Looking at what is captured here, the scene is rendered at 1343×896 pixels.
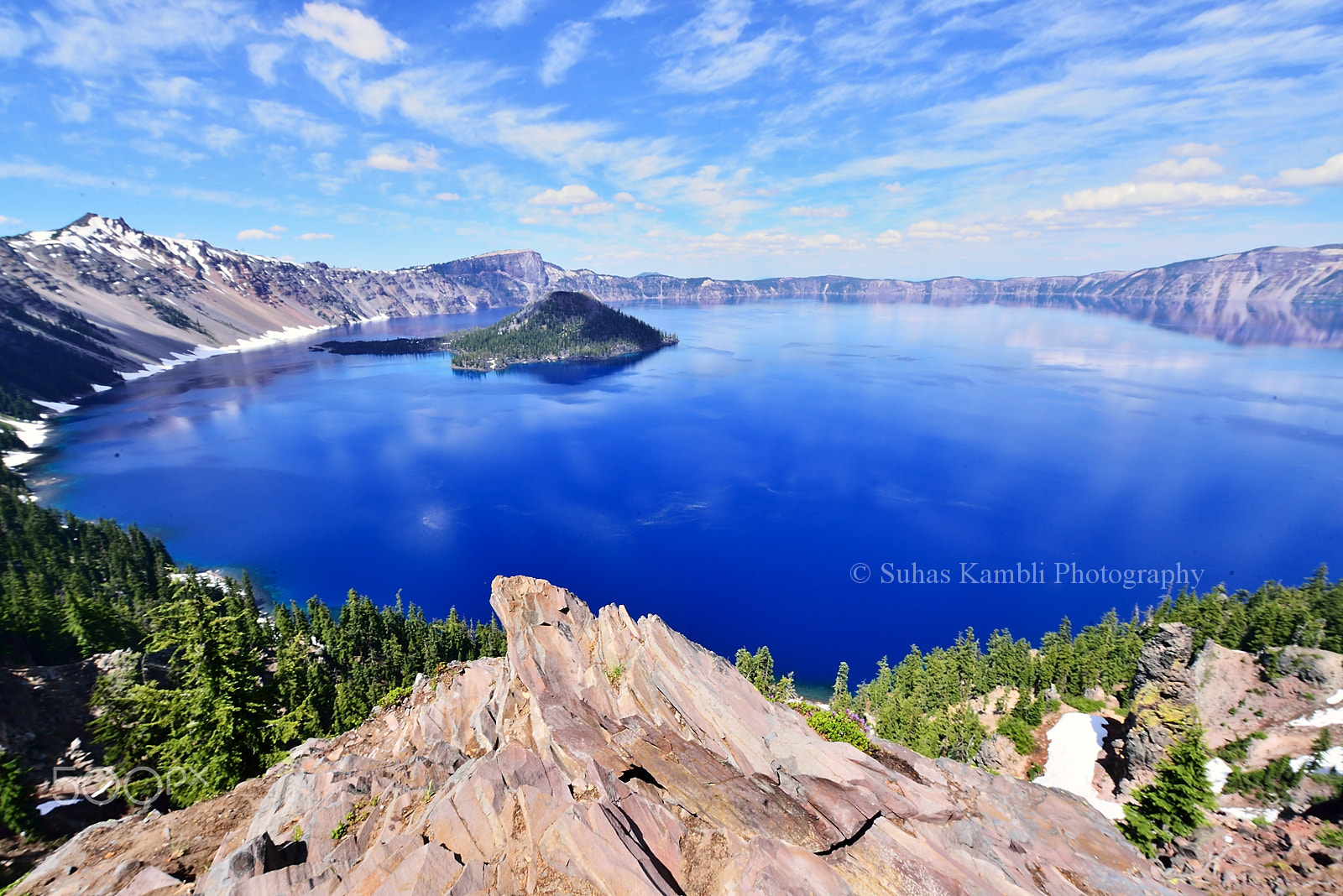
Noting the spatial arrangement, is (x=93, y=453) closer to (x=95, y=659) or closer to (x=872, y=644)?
(x=95, y=659)

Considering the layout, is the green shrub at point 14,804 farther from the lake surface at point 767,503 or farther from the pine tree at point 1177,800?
the pine tree at point 1177,800

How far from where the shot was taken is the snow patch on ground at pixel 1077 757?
39312 mm

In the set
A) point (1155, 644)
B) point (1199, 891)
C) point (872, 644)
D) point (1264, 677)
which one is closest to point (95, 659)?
point (1199, 891)

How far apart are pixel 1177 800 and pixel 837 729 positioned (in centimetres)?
1611

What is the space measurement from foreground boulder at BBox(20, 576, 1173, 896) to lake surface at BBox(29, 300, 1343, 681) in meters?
46.0

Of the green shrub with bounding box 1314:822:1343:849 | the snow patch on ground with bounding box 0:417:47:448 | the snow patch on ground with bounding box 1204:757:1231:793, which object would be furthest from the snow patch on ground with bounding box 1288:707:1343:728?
the snow patch on ground with bounding box 0:417:47:448

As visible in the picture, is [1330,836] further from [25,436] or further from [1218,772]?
[25,436]

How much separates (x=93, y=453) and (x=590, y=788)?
605ft

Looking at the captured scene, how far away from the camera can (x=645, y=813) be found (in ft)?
59.4

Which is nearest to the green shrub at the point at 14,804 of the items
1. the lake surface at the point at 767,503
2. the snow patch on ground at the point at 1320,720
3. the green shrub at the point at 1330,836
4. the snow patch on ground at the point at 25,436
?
the lake surface at the point at 767,503

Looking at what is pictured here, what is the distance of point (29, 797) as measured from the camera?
2828cm

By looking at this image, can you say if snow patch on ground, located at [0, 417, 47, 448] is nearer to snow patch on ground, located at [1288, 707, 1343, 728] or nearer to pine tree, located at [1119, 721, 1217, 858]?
pine tree, located at [1119, 721, 1217, 858]

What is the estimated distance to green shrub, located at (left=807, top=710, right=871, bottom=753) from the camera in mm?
33375

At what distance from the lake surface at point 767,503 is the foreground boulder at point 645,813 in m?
46.0
